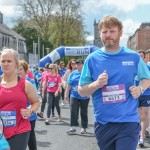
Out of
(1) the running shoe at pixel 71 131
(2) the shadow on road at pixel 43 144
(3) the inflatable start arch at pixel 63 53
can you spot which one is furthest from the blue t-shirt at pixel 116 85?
(3) the inflatable start arch at pixel 63 53

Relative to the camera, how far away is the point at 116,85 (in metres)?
4.11

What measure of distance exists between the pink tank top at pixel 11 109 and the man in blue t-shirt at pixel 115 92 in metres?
0.74

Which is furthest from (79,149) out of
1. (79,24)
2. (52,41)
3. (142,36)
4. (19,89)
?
(142,36)

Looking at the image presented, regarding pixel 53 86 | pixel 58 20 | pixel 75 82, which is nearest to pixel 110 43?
pixel 75 82

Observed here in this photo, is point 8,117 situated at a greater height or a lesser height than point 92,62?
lesser

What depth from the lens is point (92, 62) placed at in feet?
14.0

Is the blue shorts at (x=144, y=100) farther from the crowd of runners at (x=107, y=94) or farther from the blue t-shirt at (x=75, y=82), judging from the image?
the crowd of runners at (x=107, y=94)

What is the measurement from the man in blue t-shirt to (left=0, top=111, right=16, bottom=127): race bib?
811mm

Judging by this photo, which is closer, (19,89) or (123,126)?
(123,126)

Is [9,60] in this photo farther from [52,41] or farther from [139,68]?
[52,41]

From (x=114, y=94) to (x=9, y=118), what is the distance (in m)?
1.14

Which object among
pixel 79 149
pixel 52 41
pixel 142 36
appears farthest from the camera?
pixel 142 36

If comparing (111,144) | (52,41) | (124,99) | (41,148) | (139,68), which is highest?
(52,41)

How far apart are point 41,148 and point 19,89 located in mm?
3890
